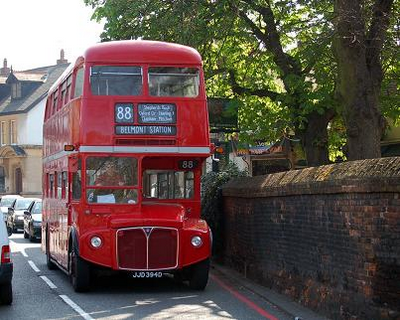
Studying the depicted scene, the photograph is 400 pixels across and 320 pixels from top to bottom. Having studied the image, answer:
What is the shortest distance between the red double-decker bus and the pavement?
1.01m

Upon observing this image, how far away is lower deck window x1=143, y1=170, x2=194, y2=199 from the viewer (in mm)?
14798

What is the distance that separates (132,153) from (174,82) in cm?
153

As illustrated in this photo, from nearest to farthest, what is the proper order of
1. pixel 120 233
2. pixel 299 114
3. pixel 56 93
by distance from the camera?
pixel 120 233 → pixel 56 93 → pixel 299 114

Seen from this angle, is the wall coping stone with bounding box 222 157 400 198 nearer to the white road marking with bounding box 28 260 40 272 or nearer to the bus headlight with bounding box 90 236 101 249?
the bus headlight with bounding box 90 236 101 249

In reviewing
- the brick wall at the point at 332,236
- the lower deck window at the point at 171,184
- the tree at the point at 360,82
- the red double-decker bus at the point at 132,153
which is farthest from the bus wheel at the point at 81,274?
the tree at the point at 360,82

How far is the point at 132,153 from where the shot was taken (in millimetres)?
13805

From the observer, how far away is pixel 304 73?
773 inches

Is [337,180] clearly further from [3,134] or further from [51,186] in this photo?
[3,134]

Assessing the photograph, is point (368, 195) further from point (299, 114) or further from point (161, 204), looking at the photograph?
point (299, 114)

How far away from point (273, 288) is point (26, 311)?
4.23m

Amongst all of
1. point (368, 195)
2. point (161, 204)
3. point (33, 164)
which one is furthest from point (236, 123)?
point (33, 164)

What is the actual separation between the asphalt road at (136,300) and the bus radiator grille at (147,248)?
1.87 ft

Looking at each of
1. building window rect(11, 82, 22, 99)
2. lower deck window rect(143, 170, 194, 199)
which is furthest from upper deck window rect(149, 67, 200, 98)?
building window rect(11, 82, 22, 99)

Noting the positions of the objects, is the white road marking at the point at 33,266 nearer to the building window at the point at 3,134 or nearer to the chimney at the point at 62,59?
the building window at the point at 3,134
